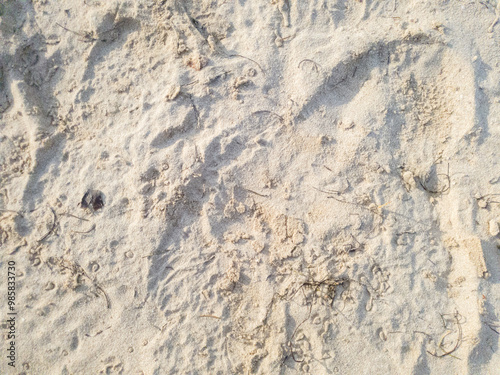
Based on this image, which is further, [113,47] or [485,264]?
[113,47]

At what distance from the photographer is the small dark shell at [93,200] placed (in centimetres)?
238

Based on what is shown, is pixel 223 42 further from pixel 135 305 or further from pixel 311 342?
pixel 311 342

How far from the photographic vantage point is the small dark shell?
238 cm

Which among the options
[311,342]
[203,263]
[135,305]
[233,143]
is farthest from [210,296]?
[233,143]

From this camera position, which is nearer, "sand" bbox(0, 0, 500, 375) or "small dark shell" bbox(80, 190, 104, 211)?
"sand" bbox(0, 0, 500, 375)

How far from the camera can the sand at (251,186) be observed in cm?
223

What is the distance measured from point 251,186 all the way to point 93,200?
1.11m

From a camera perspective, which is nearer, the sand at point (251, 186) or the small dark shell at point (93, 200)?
the sand at point (251, 186)

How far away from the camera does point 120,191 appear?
238 centimetres

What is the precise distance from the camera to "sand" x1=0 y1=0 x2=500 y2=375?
223 cm

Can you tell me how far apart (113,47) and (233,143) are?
1.18 m

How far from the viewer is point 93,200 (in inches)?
93.8

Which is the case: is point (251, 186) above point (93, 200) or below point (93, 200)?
above

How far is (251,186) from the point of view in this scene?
2402mm
